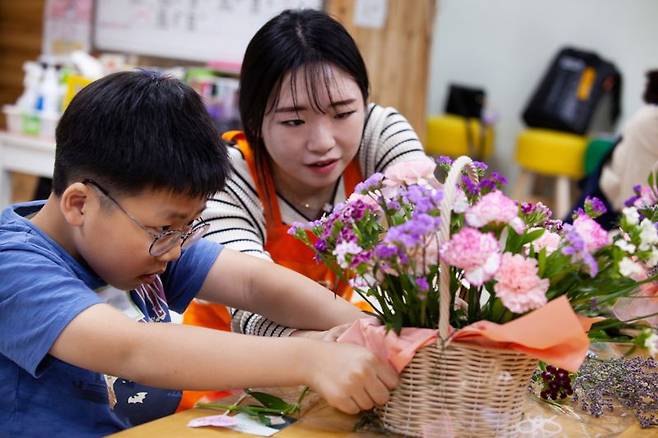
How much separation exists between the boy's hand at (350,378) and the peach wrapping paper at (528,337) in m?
0.02

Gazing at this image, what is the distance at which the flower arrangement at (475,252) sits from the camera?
1.00m

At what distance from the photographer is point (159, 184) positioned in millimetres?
1209

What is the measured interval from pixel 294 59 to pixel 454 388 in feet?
2.80

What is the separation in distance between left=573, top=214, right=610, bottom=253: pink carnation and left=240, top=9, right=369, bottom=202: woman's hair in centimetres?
75

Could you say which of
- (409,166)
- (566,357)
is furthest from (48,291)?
(566,357)

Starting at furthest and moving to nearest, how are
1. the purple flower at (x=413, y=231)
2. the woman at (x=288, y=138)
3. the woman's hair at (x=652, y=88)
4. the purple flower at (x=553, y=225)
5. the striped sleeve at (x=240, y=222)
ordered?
the woman's hair at (x=652, y=88) < the woman at (x=288, y=138) < the striped sleeve at (x=240, y=222) < the purple flower at (x=553, y=225) < the purple flower at (x=413, y=231)

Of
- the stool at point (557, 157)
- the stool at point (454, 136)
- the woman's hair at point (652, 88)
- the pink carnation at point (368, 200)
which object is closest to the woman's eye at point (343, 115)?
the pink carnation at point (368, 200)

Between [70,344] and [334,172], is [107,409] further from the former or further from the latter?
[334,172]

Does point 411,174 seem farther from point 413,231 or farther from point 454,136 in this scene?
point 454,136

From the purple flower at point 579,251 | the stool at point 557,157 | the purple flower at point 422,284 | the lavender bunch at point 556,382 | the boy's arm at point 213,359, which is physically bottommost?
the stool at point 557,157

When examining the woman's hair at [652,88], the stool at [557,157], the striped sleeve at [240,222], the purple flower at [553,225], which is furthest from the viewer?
the stool at [557,157]

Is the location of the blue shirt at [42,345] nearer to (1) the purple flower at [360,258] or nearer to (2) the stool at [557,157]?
(1) the purple flower at [360,258]

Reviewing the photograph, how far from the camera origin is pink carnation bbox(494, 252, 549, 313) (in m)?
1.00

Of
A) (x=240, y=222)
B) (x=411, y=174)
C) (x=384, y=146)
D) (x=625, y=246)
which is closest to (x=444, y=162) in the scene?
(x=411, y=174)
